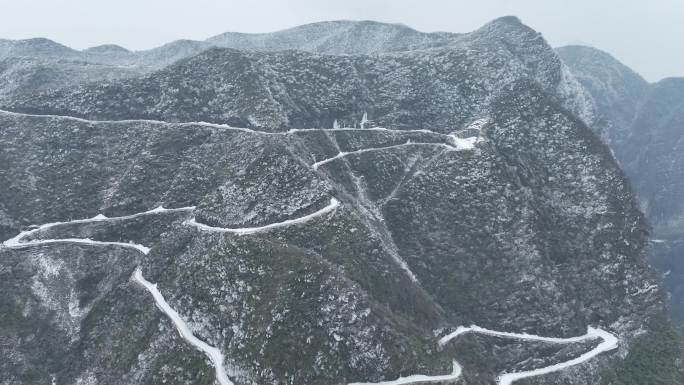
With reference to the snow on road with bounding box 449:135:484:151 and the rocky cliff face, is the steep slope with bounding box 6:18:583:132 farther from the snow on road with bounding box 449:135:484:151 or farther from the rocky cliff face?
the snow on road with bounding box 449:135:484:151

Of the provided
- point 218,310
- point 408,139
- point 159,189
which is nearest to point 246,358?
point 218,310

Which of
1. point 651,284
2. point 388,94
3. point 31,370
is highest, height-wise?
point 388,94

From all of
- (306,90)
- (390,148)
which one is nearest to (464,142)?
(390,148)

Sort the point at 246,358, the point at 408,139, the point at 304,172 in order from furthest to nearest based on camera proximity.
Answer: the point at 408,139, the point at 304,172, the point at 246,358

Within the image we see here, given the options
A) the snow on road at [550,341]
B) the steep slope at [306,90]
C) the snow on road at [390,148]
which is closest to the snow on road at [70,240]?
the snow on road at [390,148]

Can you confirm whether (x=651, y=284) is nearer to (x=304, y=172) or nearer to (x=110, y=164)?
(x=304, y=172)

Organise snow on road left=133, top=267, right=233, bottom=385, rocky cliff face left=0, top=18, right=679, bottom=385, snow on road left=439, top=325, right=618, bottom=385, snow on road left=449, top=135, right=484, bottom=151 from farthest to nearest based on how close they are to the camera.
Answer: snow on road left=449, top=135, right=484, bottom=151
snow on road left=439, top=325, right=618, bottom=385
rocky cliff face left=0, top=18, right=679, bottom=385
snow on road left=133, top=267, right=233, bottom=385

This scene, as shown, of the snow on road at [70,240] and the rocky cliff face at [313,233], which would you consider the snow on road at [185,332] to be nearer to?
the rocky cliff face at [313,233]

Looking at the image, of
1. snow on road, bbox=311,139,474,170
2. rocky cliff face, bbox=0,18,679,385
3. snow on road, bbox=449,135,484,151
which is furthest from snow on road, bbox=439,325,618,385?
snow on road, bbox=311,139,474,170
